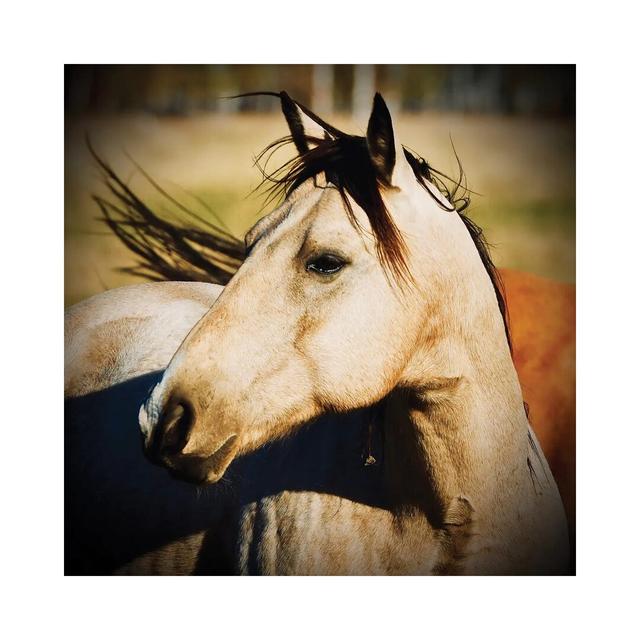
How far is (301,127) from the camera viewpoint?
243 centimetres

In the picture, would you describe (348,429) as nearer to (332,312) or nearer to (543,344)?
(332,312)

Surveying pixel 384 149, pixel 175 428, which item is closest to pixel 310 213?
pixel 384 149

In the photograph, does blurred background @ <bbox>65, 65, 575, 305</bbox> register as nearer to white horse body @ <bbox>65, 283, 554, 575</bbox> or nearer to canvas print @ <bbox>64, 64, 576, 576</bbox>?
canvas print @ <bbox>64, 64, 576, 576</bbox>

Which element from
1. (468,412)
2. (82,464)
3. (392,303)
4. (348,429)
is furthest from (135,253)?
(468,412)

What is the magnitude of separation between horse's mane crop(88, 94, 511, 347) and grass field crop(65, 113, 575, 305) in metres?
0.06

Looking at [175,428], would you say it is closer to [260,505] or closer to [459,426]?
[260,505]

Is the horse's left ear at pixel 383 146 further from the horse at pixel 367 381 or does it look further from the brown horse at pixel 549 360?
the brown horse at pixel 549 360

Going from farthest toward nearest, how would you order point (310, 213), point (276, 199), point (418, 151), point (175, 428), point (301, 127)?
1. point (276, 199)
2. point (418, 151)
3. point (301, 127)
4. point (310, 213)
5. point (175, 428)

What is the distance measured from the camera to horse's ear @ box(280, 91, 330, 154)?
242cm

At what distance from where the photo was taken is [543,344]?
305cm

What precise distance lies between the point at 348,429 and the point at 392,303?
2.16 feet

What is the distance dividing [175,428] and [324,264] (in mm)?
631

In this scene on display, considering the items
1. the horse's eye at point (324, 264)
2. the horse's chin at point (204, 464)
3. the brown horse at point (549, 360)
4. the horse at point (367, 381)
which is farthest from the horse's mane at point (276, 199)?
the horse's chin at point (204, 464)

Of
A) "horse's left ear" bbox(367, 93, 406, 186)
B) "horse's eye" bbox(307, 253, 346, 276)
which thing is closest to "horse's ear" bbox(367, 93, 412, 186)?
"horse's left ear" bbox(367, 93, 406, 186)
